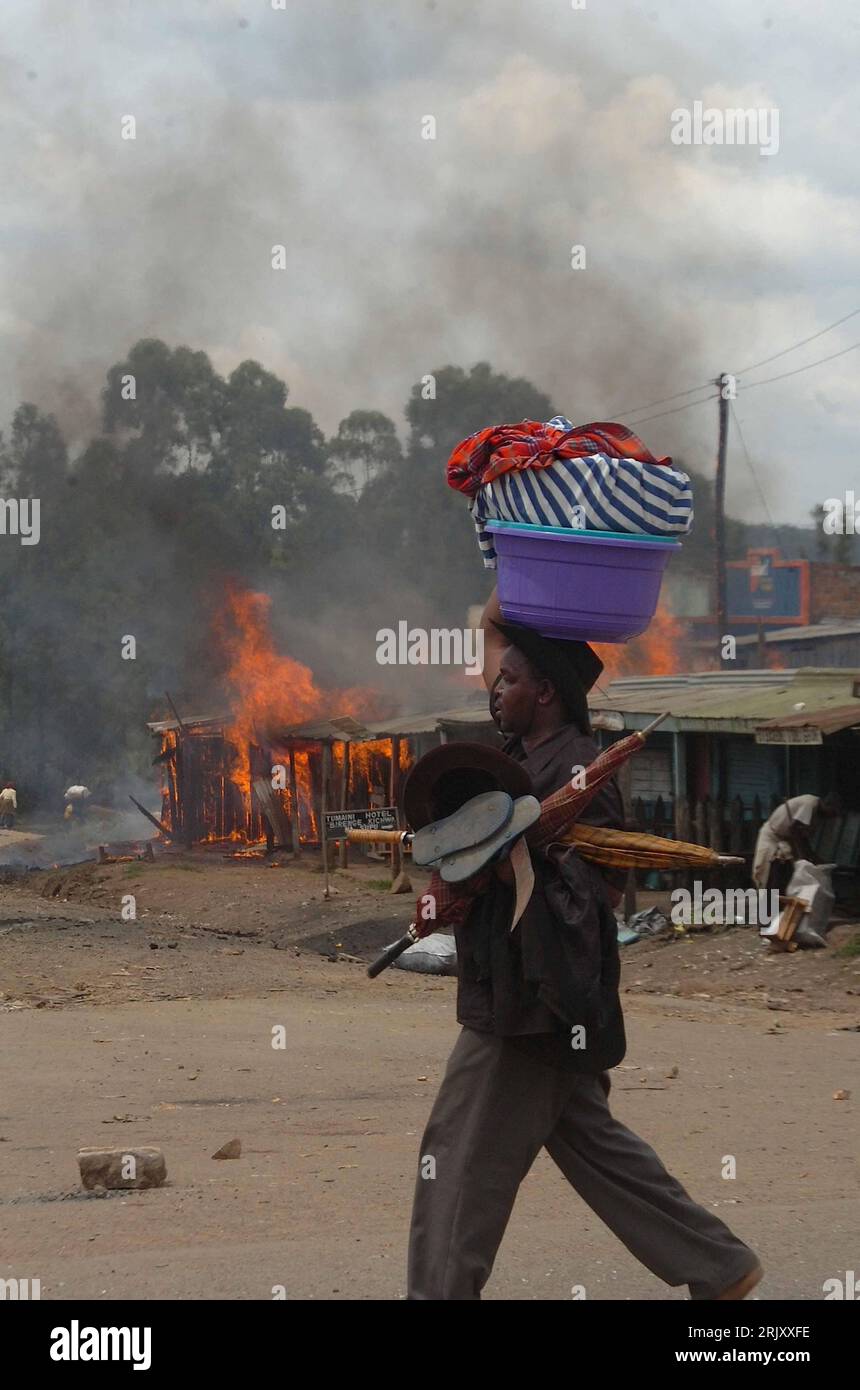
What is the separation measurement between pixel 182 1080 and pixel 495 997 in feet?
15.1

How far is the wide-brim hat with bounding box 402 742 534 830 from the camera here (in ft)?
11.3

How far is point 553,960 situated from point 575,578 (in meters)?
0.85

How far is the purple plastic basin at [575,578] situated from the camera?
139 inches

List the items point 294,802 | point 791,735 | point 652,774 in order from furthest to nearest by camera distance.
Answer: point 294,802 < point 652,774 < point 791,735

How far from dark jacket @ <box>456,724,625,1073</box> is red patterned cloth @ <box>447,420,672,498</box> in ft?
2.26

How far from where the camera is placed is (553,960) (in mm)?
3318

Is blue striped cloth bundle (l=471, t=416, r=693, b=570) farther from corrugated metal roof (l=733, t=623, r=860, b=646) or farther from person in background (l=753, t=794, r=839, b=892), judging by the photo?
corrugated metal roof (l=733, t=623, r=860, b=646)

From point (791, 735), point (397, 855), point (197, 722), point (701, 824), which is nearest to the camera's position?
point (791, 735)

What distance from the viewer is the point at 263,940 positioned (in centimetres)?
1706

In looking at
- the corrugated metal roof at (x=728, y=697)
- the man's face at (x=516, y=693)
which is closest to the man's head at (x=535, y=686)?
the man's face at (x=516, y=693)

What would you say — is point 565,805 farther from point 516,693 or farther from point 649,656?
point 649,656

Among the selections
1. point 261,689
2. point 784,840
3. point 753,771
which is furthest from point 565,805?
point 261,689

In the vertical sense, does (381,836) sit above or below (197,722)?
above

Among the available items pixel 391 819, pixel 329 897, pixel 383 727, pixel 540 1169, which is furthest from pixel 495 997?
pixel 383 727
